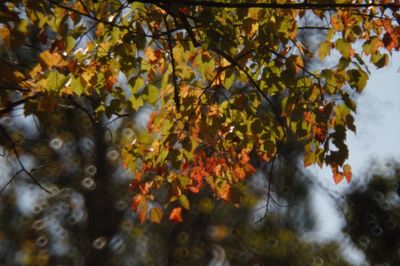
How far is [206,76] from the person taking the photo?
312cm

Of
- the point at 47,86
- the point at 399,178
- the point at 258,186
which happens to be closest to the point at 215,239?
the point at 258,186

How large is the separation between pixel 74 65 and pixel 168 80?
2.15 ft

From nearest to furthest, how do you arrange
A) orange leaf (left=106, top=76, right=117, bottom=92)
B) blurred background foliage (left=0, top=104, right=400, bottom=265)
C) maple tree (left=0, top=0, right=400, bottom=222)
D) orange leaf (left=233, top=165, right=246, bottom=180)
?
1. maple tree (left=0, top=0, right=400, bottom=222)
2. orange leaf (left=106, top=76, right=117, bottom=92)
3. orange leaf (left=233, top=165, right=246, bottom=180)
4. blurred background foliage (left=0, top=104, right=400, bottom=265)

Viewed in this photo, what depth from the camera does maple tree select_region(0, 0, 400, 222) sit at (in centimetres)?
228

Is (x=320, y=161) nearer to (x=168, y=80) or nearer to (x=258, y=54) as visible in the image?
(x=258, y=54)

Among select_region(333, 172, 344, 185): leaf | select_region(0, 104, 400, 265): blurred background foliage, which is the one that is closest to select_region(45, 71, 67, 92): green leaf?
select_region(333, 172, 344, 185): leaf

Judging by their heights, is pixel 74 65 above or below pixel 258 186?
below

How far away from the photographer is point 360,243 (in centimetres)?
894

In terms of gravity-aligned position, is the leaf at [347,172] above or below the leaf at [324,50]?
below

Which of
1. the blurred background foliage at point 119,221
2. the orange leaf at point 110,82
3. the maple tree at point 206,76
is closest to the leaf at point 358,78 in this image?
the maple tree at point 206,76

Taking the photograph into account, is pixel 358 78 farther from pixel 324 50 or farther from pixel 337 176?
pixel 337 176

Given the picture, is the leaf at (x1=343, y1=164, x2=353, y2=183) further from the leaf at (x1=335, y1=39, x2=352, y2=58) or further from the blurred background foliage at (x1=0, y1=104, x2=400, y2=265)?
the blurred background foliage at (x1=0, y1=104, x2=400, y2=265)

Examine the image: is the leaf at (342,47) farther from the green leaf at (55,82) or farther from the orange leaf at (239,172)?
the green leaf at (55,82)

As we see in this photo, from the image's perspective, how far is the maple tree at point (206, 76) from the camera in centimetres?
228
